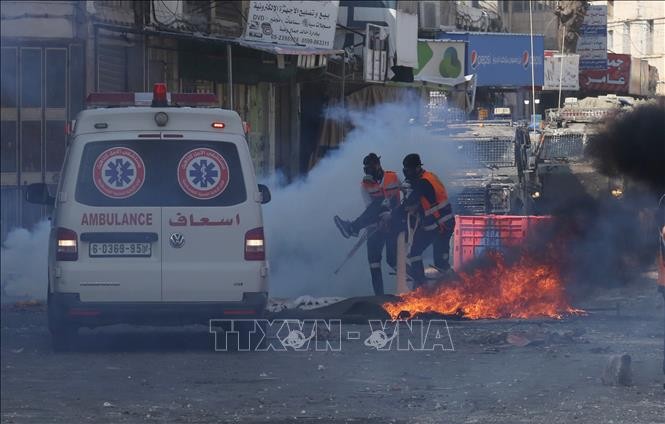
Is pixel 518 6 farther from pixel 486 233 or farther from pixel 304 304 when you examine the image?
pixel 304 304

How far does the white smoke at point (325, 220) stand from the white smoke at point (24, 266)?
102 inches

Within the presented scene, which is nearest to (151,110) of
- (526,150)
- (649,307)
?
(649,307)

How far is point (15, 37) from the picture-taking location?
19547 mm

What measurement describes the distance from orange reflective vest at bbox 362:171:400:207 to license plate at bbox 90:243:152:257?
4.62 metres

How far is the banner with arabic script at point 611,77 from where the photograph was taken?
1289 centimetres

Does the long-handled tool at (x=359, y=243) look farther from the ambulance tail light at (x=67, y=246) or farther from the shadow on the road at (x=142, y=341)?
the ambulance tail light at (x=67, y=246)

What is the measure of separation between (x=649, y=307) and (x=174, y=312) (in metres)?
5.70

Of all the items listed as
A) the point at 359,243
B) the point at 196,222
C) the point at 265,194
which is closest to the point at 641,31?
the point at 265,194

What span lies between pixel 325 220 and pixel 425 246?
269cm

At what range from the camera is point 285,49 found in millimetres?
21094

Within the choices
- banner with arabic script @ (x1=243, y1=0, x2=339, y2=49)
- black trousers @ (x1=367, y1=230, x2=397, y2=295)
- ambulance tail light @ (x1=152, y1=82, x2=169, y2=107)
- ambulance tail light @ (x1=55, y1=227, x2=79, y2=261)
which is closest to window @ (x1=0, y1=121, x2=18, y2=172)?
banner with arabic script @ (x1=243, y1=0, x2=339, y2=49)

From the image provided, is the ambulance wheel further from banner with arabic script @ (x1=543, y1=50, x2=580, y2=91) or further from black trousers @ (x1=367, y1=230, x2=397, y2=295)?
banner with arabic script @ (x1=543, y1=50, x2=580, y2=91)

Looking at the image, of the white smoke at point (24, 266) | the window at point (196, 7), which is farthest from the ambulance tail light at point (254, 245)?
the window at point (196, 7)

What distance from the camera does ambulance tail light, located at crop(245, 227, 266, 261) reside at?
1083 centimetres
